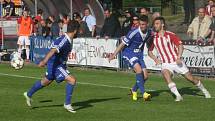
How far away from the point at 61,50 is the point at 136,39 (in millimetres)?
2537

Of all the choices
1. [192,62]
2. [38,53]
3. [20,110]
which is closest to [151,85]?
[192,62]

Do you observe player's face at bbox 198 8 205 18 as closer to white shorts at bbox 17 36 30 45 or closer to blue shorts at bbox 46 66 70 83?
blue shorts at bbox 46 66 70 83

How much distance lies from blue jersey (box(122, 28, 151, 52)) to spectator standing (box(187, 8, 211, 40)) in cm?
575

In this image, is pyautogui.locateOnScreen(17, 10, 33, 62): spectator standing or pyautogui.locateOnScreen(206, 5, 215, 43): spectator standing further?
pyautogui.locateOnScreen(17, 10, 33, 62): spectator standing

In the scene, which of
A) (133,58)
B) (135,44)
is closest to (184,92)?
(133,58)

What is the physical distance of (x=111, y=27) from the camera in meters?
24.4

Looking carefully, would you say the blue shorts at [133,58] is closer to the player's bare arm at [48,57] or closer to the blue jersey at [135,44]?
the blue jersey at [135,44]

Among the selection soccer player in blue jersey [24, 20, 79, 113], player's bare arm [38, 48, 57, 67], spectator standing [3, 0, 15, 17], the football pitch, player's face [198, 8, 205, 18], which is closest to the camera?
the football pitch

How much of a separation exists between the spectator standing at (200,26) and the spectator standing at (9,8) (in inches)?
449

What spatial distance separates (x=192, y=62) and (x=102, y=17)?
44.1 ft

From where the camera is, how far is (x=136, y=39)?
1472cm

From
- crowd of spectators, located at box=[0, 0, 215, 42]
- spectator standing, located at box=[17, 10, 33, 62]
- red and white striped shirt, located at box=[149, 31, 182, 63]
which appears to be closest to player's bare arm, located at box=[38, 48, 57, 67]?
red and white striped shirt, located at box=[149, 31, 182, 63]

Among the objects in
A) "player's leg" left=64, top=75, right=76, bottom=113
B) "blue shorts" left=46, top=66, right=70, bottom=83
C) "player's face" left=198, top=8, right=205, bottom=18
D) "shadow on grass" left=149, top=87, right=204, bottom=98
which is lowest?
"shadow on grass" left=149, top=87, right=204, bottom=98

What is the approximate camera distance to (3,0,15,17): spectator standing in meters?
29.9
